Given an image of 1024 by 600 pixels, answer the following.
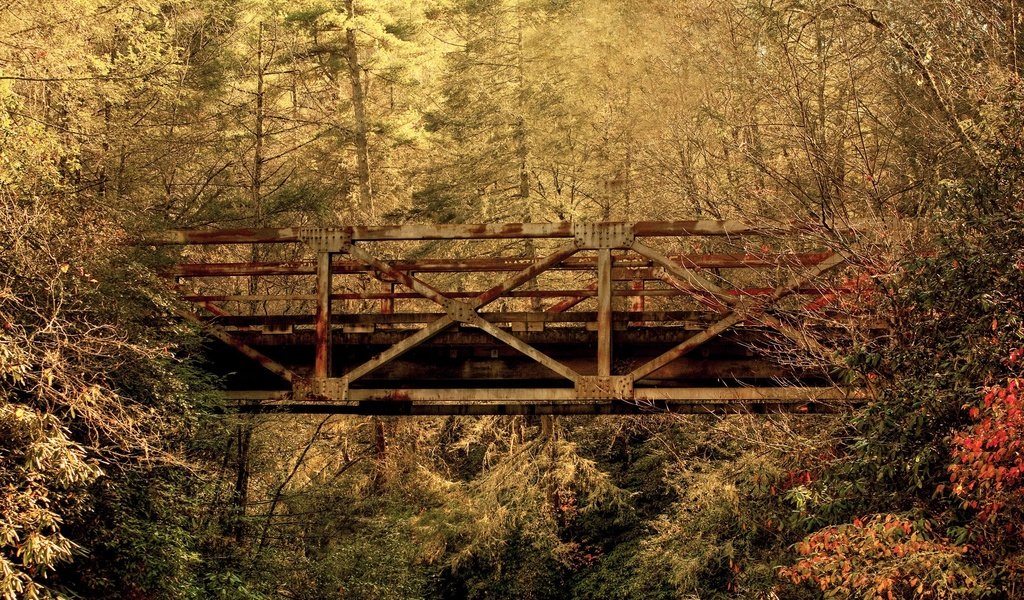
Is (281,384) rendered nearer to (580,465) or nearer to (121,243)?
(121,243)

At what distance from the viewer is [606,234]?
8.35 m

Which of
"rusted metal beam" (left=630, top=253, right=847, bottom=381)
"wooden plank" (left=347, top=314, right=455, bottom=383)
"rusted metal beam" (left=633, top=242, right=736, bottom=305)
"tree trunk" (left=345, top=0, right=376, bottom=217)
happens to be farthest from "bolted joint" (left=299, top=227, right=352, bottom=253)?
"tree trunk" (left=345, top=0, right=376, bottom=217)

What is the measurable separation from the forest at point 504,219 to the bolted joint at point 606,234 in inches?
77.0

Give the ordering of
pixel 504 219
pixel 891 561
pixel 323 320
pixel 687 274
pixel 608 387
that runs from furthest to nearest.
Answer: pixel 504 219 → pixel 323 320 → pixel 608 387 → pixel 687 274 → pixel 891 561

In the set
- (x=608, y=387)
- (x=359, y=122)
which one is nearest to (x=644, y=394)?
(x=608, y=387)

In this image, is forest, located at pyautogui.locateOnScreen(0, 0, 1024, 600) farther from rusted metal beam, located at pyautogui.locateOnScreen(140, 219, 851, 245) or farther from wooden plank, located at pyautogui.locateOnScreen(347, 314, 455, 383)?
wooden plank, located at pyautogui.locateOnScreen(347, 314, 455, 383)

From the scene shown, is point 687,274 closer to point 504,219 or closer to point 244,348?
point 244,348

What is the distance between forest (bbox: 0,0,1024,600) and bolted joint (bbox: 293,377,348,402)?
0.98 meters

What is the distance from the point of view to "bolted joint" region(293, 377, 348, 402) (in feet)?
28.2

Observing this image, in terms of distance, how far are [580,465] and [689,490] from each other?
150 inches

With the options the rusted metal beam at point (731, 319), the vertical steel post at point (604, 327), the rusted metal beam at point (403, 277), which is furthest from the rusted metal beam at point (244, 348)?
the rusted metal beam at point (731, 319)

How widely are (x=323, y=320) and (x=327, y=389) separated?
61 cm

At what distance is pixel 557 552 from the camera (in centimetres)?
1753

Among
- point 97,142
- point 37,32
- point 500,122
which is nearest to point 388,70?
point 500,122
